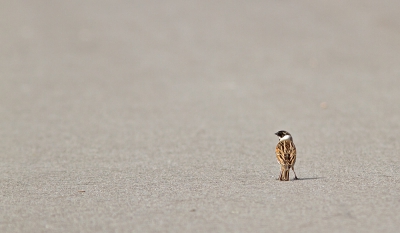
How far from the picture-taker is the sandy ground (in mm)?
7871

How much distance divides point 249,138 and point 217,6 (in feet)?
59.1

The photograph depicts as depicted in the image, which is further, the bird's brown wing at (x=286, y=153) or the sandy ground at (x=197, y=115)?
the bird's brown wing at (x=286, y=153)

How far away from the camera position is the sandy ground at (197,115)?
25.8 feet

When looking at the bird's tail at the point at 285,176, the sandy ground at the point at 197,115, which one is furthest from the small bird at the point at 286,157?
the sandy ground at the point at 197,115

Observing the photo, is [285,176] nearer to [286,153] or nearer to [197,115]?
[286,153]

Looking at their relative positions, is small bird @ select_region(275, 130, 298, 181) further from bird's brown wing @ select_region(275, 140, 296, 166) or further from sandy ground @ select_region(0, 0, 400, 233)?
sandy ground @ select_region(0, 0, 400, 233)

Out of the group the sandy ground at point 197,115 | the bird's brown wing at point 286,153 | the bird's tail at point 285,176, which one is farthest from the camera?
the bird's tail at point 285,176

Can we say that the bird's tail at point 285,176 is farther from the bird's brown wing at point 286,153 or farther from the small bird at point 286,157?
the bird's brown wing at point 286,153

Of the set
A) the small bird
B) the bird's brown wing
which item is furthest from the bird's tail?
the bird's brown wing

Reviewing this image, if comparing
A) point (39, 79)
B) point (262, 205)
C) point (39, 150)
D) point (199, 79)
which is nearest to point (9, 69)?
point (39, 79)

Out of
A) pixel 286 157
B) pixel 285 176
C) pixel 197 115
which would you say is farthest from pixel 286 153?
pixel 197 115

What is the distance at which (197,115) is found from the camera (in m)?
15.2

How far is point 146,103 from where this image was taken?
656 inches

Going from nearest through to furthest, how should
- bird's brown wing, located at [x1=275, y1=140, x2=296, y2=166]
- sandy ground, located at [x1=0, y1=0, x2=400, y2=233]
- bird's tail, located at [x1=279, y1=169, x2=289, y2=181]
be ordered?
1. sandy ground, located at [x1=0, y1=0, x2=400, y2=233]
2. bird's brown wing, located at [x1=275, y1=140, x2=296, y2=166]
3. bird's tail, located at [x1=279, y1=169, x2=289, y2=181]
